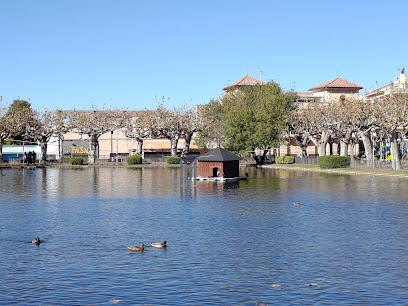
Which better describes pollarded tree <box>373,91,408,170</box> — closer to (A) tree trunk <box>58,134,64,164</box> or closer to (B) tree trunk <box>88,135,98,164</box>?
(B) tree trunk <box>88,135,98,164</box>

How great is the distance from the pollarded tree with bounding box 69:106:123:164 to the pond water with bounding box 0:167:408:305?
59303 millimetres

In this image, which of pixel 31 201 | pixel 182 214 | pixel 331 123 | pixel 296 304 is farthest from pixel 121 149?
pixel 296 304

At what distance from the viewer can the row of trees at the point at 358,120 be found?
71.6 meters

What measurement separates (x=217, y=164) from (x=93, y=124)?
157ft

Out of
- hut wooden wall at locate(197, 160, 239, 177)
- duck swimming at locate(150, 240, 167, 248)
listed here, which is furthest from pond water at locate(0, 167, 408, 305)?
hut wooden wall at locate(197, 160, 239, 177)

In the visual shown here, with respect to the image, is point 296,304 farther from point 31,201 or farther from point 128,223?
point 31,201

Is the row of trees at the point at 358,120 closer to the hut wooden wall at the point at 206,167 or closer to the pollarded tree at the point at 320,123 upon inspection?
the pollarded tree at the point at 320,123

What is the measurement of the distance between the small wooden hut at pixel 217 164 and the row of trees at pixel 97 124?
41960mm

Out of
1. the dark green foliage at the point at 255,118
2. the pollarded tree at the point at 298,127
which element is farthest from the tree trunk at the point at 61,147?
the pollarded tree at the point at 298,127

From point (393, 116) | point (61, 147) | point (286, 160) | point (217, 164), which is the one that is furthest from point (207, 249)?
point (61, 147)

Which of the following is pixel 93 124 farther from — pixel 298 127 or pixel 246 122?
pixel 298 127

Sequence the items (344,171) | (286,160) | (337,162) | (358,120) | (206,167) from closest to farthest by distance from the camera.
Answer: (206,167)
(344,171)
(358,120)
(337,162)
(286,160)

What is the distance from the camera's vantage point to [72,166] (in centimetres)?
9794

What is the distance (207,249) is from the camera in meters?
25.5
